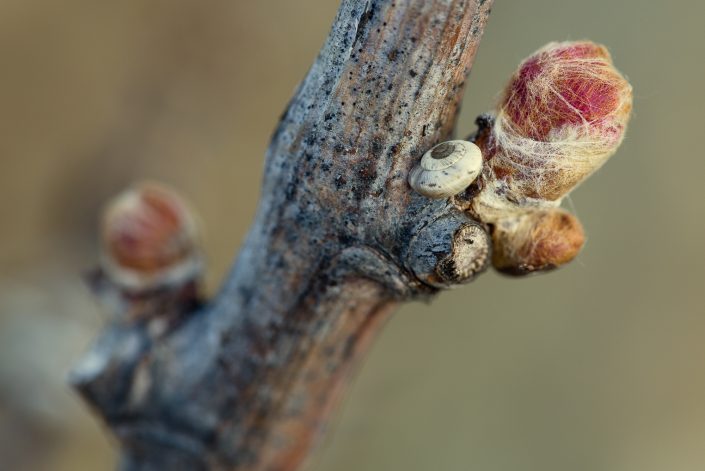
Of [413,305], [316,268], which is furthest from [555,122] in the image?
[413,305]

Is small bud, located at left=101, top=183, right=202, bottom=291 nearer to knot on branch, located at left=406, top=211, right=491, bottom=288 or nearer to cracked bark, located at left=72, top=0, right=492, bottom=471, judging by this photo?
cracked bark, located at left=72, top=0, right=492, bottom=471

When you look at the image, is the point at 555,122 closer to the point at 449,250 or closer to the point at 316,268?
the point at 449,250

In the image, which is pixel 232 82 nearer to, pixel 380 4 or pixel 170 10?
pixel 170 10

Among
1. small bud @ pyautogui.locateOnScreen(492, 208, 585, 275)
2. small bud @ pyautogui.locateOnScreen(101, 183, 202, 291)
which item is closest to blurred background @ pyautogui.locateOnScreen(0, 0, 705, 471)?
small bud @ pyautogui.locateOnScreen(101, 183, 202, 291)

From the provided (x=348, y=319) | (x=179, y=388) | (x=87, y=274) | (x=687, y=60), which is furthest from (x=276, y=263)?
(x=687, y=60)

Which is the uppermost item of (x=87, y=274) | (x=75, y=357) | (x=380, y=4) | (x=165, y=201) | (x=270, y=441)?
(x=380, y=4)

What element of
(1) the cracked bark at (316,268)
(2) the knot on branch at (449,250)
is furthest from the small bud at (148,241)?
(2) the knot on branch at (449,250)
